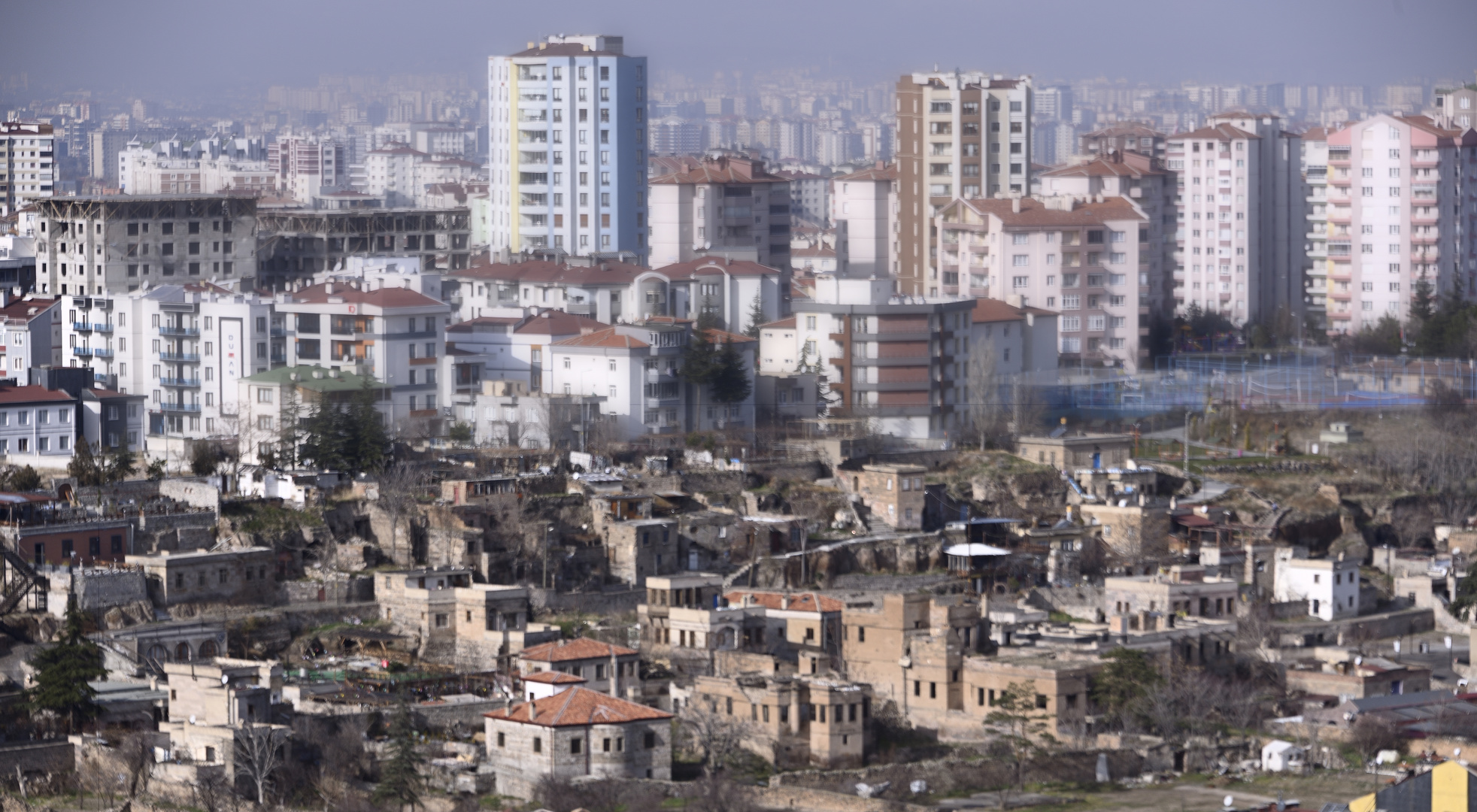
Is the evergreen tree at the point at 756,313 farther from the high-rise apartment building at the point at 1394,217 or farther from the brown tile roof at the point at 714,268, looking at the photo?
the high-rise apartment building at the point at 1394,217

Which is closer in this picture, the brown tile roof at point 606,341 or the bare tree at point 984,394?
the brown tile roof at point 606,341

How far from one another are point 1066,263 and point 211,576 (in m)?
27.1

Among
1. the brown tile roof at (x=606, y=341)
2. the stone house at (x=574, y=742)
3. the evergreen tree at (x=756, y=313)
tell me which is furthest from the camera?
the evergreen tree at (x=756, y=313)

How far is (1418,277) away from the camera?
6781 cm

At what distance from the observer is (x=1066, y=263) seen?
5900 cm

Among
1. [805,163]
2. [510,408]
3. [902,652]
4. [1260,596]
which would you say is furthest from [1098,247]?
[805,163]

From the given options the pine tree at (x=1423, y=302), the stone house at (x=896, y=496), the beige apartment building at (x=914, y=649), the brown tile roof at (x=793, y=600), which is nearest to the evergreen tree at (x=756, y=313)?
the stone house at (x=896, y=496)

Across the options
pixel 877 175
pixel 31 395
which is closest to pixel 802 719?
pixel 31 395

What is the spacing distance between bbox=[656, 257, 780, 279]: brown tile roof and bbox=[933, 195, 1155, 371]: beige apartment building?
4.97m

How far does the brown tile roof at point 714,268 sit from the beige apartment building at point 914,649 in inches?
837

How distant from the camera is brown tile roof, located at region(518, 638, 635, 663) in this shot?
31.9 m

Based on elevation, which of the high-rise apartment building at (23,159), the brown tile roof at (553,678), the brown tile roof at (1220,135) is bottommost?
the brown tile roof at (553,678)

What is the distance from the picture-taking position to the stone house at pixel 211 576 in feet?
114

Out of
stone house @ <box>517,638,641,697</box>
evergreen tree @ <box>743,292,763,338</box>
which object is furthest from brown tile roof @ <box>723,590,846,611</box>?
evergreen tree @ <box>743,292,763,338</box>
